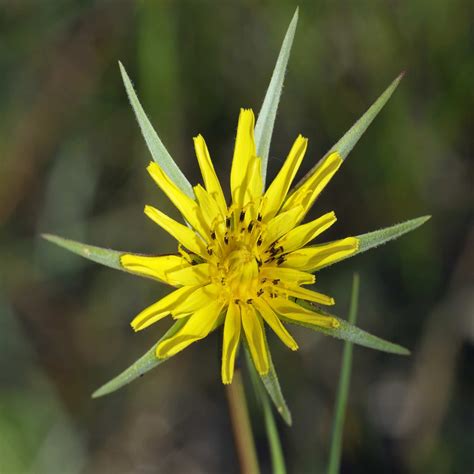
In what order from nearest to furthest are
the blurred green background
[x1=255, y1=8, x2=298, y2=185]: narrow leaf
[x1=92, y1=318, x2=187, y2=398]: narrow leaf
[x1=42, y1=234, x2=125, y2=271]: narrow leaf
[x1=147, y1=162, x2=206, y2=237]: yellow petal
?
1. [x1=92, y1=318, x2=187, y2=398]: narrow leaf
2. [x1=42, y1=234, x2=125, y2=271]: narrow leaf
3. [x1=255, y1=8, x2=298, y2=185]: narrow leaf
4. [x1=147, y1=162, x2=206, y2=237]: yellow petal
5. the blurred green background

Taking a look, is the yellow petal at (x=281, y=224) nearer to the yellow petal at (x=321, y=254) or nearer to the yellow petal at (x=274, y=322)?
the yellow petal at (x=321, y=254)

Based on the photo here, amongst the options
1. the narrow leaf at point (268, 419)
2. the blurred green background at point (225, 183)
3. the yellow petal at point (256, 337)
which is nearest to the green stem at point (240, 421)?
the narrow leaf at point (268, 419)

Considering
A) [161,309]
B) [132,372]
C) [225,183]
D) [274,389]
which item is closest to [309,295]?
[274,389]

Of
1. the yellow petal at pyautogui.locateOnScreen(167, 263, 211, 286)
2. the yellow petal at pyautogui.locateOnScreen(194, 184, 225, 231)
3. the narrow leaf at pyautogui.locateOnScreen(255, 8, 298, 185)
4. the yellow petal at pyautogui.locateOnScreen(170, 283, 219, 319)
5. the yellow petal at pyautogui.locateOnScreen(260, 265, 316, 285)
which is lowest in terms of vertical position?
the yellow petal at pyautogui.locateOnScreen(170, 283, 219, 319)

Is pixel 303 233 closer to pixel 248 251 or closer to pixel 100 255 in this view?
pixel 248 251

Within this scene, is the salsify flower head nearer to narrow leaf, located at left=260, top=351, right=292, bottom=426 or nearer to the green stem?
narrow leaf, located at left=260, top=351, right=292, bottom=426

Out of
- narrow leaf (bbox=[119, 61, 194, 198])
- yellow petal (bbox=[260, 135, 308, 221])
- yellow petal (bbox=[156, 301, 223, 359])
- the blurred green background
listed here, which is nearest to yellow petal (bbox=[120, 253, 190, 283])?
yellow petal (bbox=[156, 301, 223, 359])

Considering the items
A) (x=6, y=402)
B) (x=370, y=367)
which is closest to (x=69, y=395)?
(x=6, y=402)
